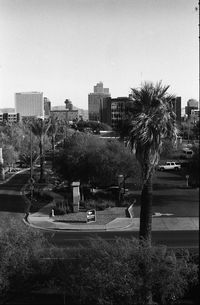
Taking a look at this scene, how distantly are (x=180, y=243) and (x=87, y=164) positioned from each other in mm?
14279

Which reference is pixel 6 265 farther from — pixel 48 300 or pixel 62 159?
pixel 62 159

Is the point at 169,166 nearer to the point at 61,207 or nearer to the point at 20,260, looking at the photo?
the point at 61,207

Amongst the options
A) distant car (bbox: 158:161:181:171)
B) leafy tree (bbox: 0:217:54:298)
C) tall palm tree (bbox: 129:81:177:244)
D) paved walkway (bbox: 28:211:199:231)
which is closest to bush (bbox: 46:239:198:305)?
leafy tree (bbox: 0:217:54:298)

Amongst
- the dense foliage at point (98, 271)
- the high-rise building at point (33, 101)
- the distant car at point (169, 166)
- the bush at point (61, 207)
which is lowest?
the bush at point (61, 207)

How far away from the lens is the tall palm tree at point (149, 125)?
15.7 m

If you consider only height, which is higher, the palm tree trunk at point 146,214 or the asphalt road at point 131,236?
the palm tree trunk at point 146,214

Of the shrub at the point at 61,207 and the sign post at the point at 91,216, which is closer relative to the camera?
the sign post at the point at 91,216

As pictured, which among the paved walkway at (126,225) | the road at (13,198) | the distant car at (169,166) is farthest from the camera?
the distant car at (169,166)

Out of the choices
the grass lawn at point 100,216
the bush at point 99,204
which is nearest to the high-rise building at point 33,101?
the bush at point 99,204

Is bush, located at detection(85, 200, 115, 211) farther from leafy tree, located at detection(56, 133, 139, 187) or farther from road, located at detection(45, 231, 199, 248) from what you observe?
road, located at detection(45, 231, 199, 248)

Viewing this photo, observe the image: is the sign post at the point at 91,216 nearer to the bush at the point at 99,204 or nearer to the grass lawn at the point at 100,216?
the grass lawn at the point at 100,216

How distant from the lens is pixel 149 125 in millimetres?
15828

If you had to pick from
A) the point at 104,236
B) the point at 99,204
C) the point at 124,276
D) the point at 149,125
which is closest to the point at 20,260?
the point at 124,276

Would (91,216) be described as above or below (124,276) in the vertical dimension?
below
